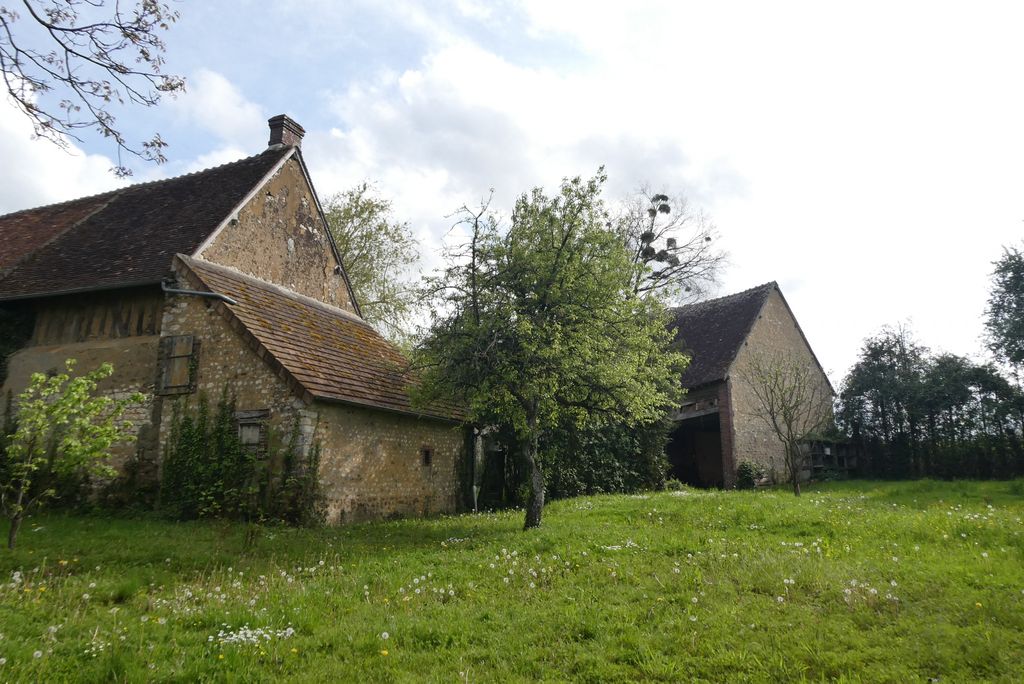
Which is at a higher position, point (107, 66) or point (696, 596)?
point (107, 66)

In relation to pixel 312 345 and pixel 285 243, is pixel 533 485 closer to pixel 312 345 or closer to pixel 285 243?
pixel 312 345

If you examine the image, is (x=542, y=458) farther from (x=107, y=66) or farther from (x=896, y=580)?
(x=107, y=66)

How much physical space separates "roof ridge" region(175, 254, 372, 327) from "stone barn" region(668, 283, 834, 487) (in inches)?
458

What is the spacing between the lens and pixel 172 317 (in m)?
13.7

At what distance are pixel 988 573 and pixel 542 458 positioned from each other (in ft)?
33.8

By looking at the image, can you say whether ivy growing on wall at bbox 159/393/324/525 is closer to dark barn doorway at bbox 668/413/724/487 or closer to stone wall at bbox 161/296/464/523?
stone wall at bbox 161/296/464/523

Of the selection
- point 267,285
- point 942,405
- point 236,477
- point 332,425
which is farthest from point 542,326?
point 942,405

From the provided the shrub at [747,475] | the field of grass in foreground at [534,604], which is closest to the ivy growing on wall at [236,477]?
the field of grass in foreground at [534,604]

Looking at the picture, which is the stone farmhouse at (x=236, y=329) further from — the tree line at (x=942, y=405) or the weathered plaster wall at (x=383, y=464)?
the tree line at (x=942, y=405)

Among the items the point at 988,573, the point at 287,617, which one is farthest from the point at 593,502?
the point at 287,617

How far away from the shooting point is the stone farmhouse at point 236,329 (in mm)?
12820

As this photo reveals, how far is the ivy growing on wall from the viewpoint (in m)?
12.1

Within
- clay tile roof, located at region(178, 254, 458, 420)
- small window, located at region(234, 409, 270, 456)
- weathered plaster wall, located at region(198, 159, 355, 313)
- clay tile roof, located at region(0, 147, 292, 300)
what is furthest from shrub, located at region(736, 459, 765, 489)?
clay tile roof, located at region(0, 147, 292, 300)

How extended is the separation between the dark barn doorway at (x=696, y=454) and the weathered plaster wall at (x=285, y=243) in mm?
14255
